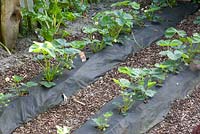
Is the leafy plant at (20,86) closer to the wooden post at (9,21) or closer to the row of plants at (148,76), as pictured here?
the row of plants at (148,76)

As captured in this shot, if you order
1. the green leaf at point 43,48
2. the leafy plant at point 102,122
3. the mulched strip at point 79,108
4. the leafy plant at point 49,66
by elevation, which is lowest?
the mulched strip at point 79,108

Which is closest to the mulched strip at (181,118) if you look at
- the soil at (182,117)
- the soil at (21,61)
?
the soil at (182,117)

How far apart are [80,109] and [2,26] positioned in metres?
1.08

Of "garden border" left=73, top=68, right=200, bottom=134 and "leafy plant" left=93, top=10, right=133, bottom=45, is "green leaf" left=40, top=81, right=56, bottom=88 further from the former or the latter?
"leafy plant" left=93, top=10, right=133, bottom=45

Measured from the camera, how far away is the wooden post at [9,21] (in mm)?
3736

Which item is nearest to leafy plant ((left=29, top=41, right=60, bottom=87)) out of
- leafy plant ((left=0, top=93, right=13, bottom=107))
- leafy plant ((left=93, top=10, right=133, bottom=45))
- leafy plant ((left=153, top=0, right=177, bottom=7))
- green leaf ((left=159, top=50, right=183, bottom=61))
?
leafy plant ((left=0, top=93, right=13, bottom=107))

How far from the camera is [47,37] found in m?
3.82

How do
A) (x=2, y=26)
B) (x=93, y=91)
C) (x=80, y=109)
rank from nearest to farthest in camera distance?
1. (x=80, y=109)
2. (x=93, y=91)
3. (x=2, y=26)

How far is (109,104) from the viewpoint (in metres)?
3.09

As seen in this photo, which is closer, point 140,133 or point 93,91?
point 140,133

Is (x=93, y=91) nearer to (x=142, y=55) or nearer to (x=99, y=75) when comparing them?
(x=99, y=75)

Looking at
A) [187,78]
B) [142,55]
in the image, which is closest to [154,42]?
[142,55]

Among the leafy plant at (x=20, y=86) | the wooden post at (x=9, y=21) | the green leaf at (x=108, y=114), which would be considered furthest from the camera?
the wooden post at (x=9, y=21)

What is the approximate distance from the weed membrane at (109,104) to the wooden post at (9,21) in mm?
593
